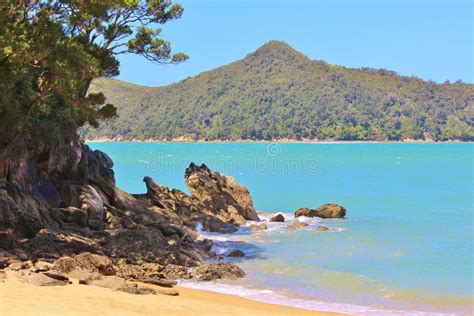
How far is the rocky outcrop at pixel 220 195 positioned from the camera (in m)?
28.4

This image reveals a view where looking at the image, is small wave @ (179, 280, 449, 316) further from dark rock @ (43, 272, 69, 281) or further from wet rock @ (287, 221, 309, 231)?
wet rock @ (287, 221, 309, 231)

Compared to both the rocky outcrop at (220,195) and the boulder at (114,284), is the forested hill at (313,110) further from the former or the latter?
the boulder at (114,284)

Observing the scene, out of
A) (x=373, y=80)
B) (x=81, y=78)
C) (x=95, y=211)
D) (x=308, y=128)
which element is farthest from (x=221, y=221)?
(x=373, y=80)

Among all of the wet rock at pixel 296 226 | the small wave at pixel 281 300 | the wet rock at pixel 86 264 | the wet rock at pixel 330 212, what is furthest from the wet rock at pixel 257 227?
the wet rock at pixel 86 264

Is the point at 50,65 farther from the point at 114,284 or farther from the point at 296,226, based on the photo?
the point at 296,226

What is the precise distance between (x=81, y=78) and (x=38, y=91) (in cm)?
163

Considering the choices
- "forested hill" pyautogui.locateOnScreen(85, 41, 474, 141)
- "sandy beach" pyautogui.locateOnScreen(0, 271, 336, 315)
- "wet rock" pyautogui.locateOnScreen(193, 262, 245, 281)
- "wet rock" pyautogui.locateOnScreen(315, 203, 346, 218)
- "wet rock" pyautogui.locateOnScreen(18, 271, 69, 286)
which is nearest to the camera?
"sandy beach" pyautogui.locateOnScreen(0, 271, 336, 315)

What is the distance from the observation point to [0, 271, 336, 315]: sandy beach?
937cm

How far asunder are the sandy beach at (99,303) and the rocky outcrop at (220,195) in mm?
15902

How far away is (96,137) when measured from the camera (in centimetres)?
19588

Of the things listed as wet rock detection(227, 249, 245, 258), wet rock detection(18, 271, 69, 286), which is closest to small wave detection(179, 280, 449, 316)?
wet rock detection(18, 271, 69, 286)

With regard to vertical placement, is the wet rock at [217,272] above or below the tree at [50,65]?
below

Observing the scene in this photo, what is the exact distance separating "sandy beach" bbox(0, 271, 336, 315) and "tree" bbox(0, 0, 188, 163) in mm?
4902

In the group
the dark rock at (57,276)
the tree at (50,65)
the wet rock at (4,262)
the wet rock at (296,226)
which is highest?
the tree at (50,65)
